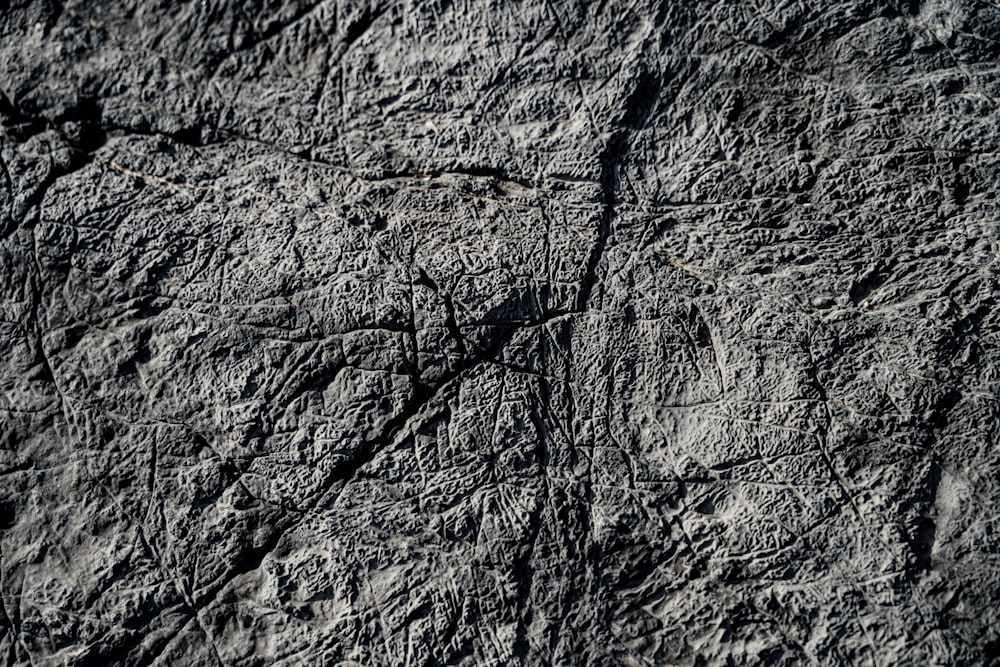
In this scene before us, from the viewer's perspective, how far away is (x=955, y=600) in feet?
4.21

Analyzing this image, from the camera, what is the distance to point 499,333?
→ 142cm

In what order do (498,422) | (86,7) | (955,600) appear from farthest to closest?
(86,7)
(498,422)
(955,600)

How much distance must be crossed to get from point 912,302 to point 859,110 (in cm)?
34

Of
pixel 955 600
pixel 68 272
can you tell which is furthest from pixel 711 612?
pixel 68 272

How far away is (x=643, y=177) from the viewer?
1462mm

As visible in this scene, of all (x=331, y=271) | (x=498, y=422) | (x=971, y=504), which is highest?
(x=331, y=271)

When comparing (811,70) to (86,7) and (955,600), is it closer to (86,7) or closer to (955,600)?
(955,600)

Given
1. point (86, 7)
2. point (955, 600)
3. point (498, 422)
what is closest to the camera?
point (955, 600)

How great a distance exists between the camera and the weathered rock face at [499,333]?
4.34ft

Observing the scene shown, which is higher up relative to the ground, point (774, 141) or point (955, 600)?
point (774, 141)

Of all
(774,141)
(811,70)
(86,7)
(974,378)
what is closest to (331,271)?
(86,7)

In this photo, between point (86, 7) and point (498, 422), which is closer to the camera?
point (498, 422)

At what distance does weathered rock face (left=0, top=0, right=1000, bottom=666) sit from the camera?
1322mm

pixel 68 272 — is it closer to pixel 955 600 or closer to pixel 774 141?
pixel 774 141
